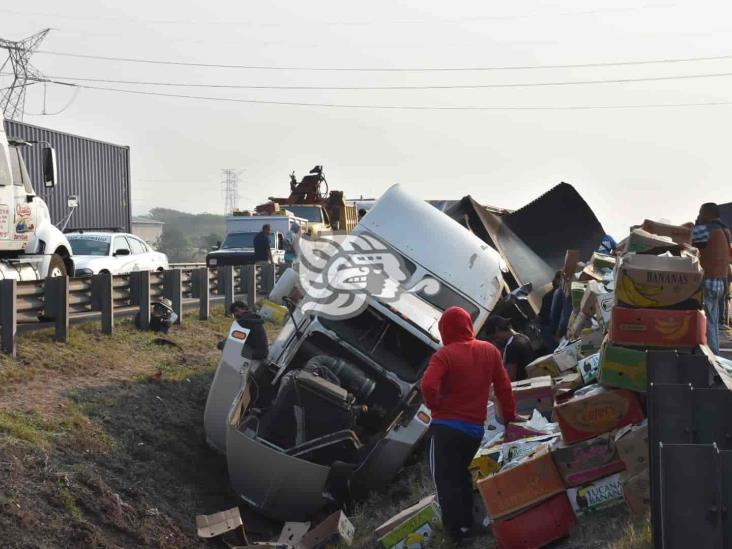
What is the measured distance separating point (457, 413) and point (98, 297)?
341 inches

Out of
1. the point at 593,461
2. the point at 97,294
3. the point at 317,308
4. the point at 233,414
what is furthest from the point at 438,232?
the point at 593,461

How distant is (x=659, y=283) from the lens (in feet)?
26.2

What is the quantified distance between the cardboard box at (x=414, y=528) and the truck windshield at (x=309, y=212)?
2397cm

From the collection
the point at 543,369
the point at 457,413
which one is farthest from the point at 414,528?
the point at 543,369

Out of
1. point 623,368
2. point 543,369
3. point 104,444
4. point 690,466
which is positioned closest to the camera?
point 690,466

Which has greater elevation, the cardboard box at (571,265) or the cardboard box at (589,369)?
the cardboard box at (589,369)

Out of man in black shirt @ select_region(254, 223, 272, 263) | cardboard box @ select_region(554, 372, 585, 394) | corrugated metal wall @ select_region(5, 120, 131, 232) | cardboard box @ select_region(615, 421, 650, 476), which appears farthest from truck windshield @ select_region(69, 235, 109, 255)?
cardboard box @ select_region(615, 421, 650, 476)

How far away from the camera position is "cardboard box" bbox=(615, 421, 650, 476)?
6824mm

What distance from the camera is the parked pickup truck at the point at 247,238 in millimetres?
29000

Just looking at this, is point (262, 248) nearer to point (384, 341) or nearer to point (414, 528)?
point (384, 341)

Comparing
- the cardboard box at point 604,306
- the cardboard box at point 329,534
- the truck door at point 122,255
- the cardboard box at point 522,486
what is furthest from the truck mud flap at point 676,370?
the truck door at point 122,255

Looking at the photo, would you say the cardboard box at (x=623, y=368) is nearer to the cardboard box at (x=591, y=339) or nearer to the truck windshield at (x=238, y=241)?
the cardboard box at (x=591, y=339)

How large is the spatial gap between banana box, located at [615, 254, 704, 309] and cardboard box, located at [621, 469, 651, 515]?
1.59 m

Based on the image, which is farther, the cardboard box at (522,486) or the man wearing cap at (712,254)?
the man wearing cap at (712,254)
